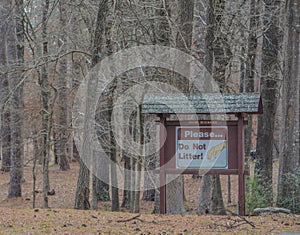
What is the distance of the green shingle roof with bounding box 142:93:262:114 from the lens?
1132cm

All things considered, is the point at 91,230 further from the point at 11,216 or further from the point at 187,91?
the point at 187,91

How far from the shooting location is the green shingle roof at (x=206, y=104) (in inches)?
446

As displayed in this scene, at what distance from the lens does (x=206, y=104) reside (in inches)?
452

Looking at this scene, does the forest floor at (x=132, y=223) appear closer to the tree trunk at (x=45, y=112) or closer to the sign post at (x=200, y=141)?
the sign post at (x=200, y=141)

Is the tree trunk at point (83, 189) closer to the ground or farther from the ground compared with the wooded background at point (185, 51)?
closer to the ground

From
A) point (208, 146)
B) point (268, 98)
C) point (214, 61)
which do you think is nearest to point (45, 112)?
point (214, 61)

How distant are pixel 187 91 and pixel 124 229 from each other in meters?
5.95

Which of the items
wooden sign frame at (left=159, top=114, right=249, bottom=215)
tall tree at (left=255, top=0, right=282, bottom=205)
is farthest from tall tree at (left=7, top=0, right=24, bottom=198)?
wooden sign frame at (left=159, top=114, right=249, bottom=215)

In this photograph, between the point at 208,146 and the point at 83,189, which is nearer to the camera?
the point at 208,146

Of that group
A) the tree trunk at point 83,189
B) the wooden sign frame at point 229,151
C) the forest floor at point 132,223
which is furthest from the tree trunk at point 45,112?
the wooden sign frame at point 229,151

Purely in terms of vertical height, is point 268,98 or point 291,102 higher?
point 268,98

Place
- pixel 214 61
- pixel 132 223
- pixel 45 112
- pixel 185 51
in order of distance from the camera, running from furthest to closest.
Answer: pixel 45 112
pixel 214 61
pixel 185 51
pixel 132 223

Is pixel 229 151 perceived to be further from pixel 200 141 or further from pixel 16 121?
pixel 16 121

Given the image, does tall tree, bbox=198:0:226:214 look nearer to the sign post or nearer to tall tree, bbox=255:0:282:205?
tall tree, bbox=255:0:282:205
